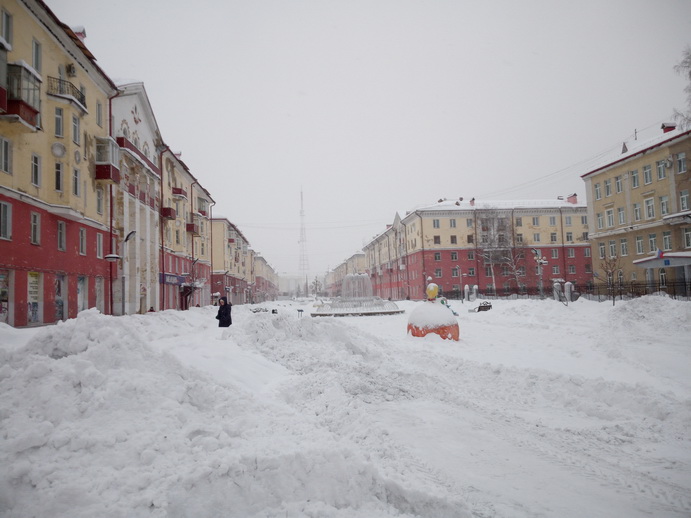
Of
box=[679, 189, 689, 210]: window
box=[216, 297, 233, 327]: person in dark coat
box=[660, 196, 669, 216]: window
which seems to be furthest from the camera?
box=[660, 196, 669, 216]: window

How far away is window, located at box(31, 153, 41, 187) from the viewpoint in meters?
16.8

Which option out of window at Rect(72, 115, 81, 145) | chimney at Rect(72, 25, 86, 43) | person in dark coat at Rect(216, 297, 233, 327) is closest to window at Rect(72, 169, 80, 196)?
window at Rect(72, 115, 81, 145)

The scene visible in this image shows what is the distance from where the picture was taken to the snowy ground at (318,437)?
144 inches

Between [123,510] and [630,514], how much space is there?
14.4 feet

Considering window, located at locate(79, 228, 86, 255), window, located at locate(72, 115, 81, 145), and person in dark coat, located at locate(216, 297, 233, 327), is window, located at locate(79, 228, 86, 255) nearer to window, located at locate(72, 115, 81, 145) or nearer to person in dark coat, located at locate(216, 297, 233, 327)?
window, located at locate(72, 115, 81, 145)

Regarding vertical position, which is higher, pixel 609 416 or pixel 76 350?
pixel 76 350

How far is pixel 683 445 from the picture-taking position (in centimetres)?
528

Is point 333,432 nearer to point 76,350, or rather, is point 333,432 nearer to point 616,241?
point 76,350

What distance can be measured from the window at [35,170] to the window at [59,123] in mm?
2083

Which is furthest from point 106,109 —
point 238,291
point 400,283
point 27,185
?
point 400,283

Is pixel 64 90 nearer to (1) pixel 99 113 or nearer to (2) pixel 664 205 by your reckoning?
(1) pixel 99 113

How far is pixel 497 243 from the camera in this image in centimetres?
5922

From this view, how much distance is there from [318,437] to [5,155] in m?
17.1

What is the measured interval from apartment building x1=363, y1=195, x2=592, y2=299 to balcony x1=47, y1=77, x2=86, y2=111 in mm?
47640
